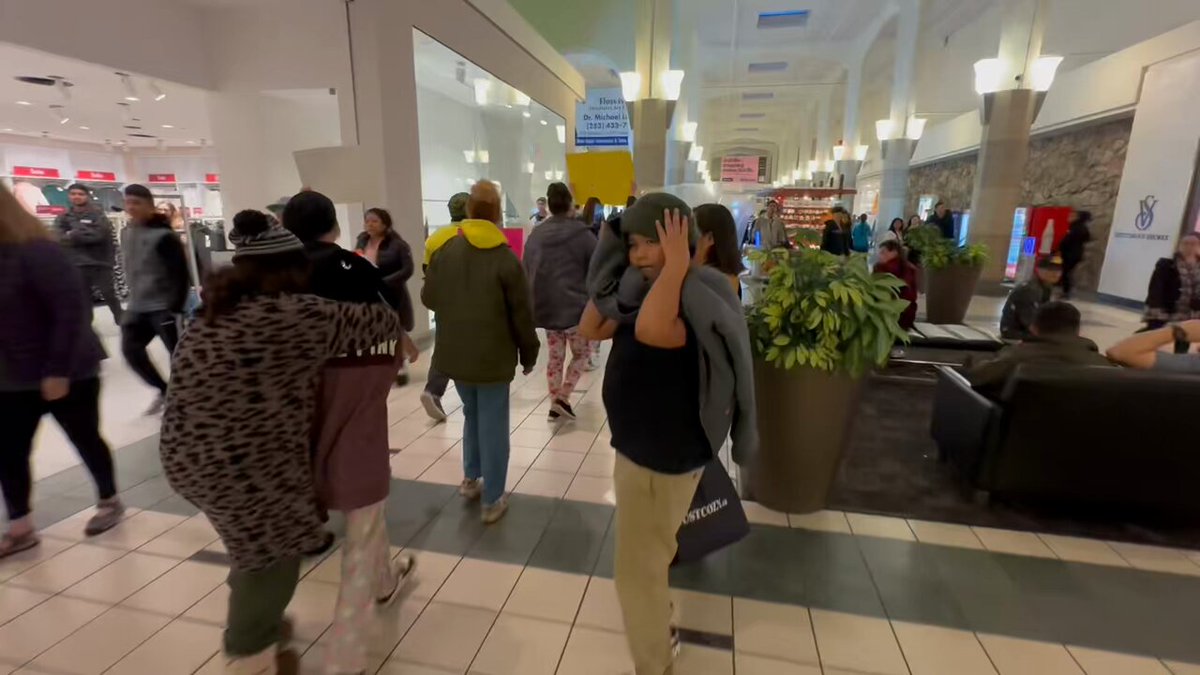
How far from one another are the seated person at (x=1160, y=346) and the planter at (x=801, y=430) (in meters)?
1.48

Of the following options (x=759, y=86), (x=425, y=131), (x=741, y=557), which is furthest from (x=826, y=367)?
(x=759, y=86)

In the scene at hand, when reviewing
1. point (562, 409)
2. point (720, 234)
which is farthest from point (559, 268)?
point (720, 234)

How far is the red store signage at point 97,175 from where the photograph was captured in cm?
1614

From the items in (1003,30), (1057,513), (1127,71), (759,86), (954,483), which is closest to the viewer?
(1057,513)

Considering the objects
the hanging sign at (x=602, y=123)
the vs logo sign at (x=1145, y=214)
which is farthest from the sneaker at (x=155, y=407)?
the vs logo sign at (x=1145, y=214)

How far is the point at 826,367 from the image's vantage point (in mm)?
2639

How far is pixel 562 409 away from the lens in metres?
4.20

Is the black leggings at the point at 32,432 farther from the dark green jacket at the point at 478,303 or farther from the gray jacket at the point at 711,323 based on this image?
the gray jacket at the point at 711,323

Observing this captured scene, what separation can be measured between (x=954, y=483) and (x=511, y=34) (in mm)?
7686

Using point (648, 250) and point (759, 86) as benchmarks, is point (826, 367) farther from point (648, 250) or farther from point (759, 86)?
point (759, 86)

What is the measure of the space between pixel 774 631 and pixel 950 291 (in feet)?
22.7

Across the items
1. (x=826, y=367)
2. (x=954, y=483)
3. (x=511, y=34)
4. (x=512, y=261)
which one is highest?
(x=511, y=34)

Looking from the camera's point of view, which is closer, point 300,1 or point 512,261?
point 512,261

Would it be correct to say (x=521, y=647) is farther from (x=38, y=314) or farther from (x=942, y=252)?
(x=942, y=252)
